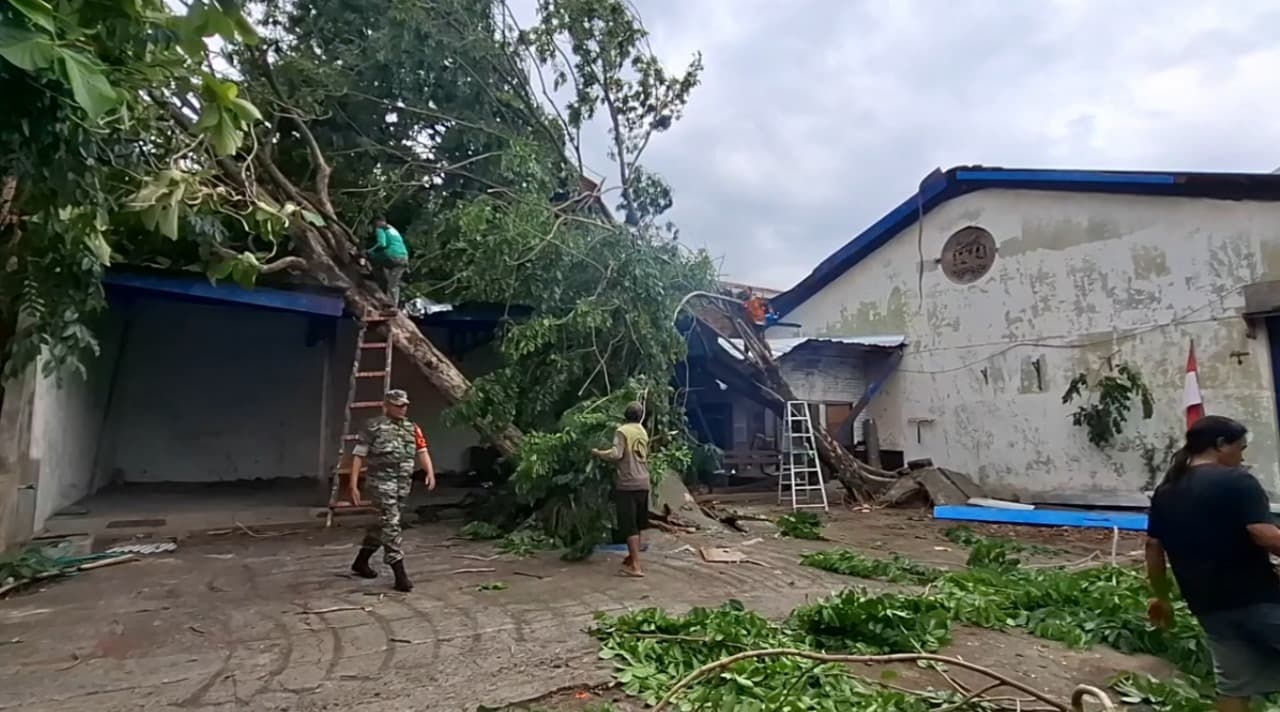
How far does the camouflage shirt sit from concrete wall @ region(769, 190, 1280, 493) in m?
10.3

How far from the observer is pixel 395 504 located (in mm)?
6113

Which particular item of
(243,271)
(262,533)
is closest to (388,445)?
(243,271)

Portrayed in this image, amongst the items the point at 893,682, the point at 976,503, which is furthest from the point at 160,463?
the point at 976,503

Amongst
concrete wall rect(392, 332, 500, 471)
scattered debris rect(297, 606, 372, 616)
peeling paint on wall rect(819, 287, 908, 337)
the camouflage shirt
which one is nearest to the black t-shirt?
scattered debris rect(297, 606, 372, 616)

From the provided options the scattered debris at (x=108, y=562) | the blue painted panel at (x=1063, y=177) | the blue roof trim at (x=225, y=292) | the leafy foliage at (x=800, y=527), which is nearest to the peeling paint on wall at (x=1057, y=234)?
the blue painted panel at (x=1063, y=177)

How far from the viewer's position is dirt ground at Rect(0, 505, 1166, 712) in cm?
380

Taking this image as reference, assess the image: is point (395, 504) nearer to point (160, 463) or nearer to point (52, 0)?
point (52, 0)

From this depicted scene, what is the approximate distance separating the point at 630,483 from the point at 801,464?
6992 mm

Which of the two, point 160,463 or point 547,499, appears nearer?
point 547,499

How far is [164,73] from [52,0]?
1.89ft

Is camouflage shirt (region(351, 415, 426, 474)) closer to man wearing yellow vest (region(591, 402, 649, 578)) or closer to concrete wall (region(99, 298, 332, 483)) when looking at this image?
man wearing yellow vest (region(591, 402, 649, 578))

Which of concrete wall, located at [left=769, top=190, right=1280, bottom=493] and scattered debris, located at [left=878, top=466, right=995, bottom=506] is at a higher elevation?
concrete wall, located at [left=769, top=190, right=1280, bottom=493]

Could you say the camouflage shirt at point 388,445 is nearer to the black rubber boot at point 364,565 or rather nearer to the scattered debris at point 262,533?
the black rubber boot at point 364,565

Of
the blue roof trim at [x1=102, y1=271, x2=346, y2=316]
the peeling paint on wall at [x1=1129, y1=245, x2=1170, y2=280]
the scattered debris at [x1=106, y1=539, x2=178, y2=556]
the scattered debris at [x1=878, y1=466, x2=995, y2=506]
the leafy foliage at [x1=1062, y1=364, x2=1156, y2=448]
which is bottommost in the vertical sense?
the scattered debris at [x1=106, y1=539, x2=178, y2=556]
